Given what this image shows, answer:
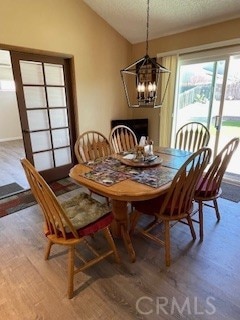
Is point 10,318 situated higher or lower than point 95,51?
lower

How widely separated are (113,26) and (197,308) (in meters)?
4.16

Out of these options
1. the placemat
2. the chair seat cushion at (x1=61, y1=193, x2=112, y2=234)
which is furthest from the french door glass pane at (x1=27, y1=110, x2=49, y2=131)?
the placemat

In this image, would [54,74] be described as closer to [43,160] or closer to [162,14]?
[43,160]

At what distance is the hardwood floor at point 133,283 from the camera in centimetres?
138

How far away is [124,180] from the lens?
1.66 meters

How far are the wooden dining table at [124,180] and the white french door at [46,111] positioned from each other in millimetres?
1625

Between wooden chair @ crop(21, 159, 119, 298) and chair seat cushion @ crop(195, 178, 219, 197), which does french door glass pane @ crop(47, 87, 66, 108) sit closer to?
wooden chair @ crop(21, 159, 119, 298)

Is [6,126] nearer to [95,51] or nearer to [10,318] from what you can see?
[95,51]

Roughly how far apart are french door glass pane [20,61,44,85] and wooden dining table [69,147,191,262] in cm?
186

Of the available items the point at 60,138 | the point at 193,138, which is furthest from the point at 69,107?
the point at 193,138

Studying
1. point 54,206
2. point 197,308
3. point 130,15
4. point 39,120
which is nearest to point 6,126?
point 39,120

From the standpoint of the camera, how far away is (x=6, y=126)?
22.0 ft

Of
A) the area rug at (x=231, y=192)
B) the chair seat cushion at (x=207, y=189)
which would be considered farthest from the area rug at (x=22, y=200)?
the area rug at (x=231, y=192)

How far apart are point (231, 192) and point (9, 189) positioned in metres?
3.38
